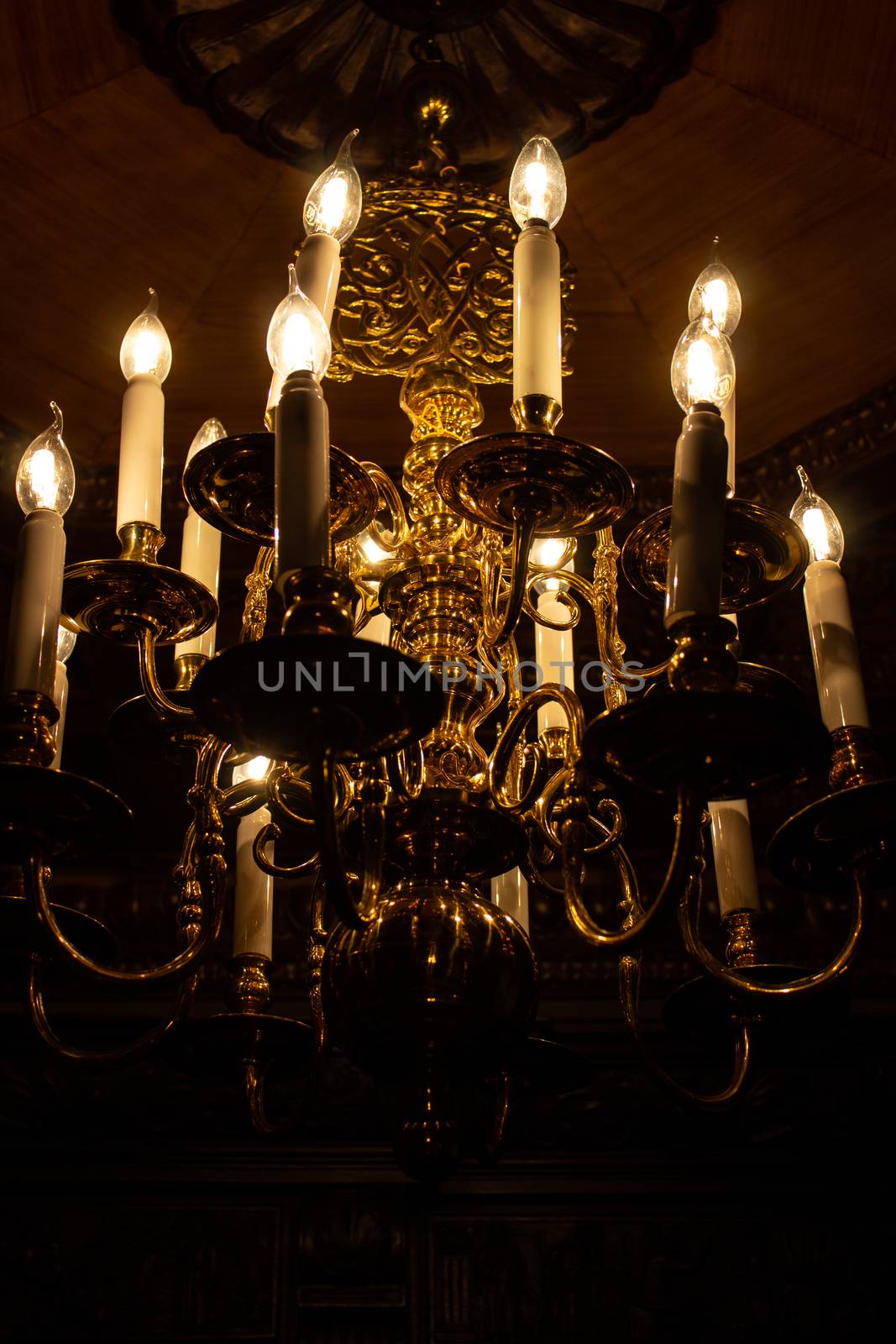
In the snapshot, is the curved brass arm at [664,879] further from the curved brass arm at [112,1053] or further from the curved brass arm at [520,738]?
the curved brass arm at [112,1053]

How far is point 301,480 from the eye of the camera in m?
Answer: 1.39

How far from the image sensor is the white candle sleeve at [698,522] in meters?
1.41

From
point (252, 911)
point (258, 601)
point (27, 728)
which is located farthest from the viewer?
point (252, 911)

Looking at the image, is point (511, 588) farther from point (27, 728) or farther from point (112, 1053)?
point (112, 1053)

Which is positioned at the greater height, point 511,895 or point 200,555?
point 200,555

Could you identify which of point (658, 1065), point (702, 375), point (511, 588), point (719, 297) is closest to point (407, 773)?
point (511, 588)

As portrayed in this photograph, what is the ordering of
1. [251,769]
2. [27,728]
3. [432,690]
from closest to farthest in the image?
[432,690] → [27,728] → [251,769]

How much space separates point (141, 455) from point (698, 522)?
84cm

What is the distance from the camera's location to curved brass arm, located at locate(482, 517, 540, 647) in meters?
1.72

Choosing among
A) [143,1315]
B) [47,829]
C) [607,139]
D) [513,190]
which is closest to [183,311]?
[607,139]

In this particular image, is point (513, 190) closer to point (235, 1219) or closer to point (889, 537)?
point (889, 537)

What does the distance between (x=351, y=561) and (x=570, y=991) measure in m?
2.37

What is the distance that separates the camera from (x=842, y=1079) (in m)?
4.06

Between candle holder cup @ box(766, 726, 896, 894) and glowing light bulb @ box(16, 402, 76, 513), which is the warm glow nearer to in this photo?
candle holder cup @ box(766, 726, 896, 894)
